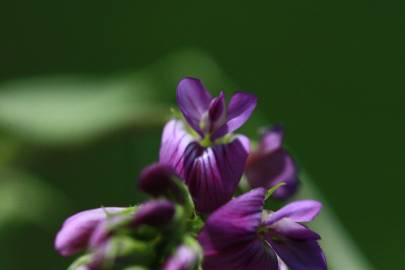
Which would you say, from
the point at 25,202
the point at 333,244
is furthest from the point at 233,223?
the point at 25,202

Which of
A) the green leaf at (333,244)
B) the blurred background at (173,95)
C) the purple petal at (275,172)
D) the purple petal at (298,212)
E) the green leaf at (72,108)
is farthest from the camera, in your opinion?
the blurred background at (173,95)

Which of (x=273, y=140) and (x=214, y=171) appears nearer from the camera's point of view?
(x=214, y=171)

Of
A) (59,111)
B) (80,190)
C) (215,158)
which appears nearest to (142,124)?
(59,111)

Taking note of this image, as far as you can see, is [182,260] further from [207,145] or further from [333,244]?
[333,244]

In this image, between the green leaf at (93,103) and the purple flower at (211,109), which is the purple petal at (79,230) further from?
the green leaf at (93,103)

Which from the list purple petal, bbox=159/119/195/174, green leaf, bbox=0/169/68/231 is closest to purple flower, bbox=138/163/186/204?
purple petal, bbox=159/119/195/174

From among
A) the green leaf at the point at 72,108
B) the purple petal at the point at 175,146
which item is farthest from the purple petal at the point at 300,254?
the green leaf at the point at 72,108
